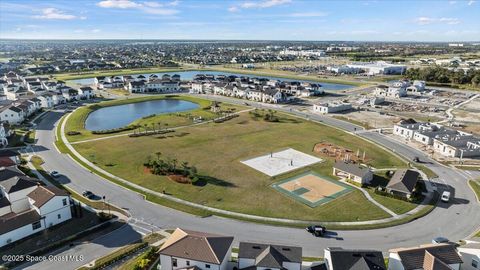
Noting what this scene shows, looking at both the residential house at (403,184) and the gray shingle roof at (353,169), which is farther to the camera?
the gray shingle roof at (353,169)

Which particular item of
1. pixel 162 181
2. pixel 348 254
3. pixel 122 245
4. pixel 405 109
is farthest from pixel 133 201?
pixel 405 109

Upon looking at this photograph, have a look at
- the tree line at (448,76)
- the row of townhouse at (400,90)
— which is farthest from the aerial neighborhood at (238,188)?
the tree line at (448,76)

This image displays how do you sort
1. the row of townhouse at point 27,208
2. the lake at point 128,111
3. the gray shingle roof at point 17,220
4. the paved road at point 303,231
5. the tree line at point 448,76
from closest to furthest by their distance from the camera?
the gray shingle roof at point 17,220 < the row of townhouse at point 27,208 < the paved road at point 303,231 < the lake at point 128,111 < the tree line at point 448,76

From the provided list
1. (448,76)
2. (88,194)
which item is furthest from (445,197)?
(448,76)

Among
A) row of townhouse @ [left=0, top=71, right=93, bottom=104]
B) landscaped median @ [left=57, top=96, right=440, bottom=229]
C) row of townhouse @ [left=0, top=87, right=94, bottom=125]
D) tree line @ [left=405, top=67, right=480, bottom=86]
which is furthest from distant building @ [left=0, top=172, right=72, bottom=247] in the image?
tree line @ [left=405, top=67, right=480, bottom=86]

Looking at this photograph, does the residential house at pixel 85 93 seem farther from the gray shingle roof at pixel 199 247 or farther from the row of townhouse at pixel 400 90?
the row of townhouse at pixel 400 90
